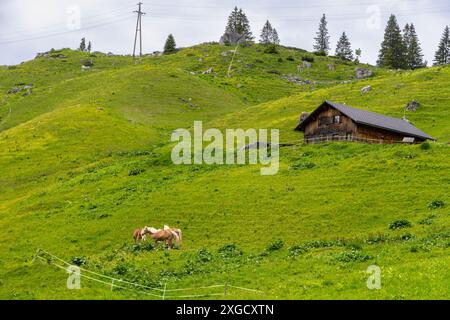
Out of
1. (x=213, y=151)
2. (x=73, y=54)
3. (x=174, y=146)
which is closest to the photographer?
(x=213, y=151)

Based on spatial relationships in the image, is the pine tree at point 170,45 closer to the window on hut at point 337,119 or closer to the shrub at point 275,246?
the window on hut at point 337,119

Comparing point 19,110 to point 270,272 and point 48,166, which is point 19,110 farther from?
point 270,272

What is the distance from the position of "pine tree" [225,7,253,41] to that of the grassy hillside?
85.6 metres

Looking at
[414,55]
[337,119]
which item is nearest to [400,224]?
[337,119]

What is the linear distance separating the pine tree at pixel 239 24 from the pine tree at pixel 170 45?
1987cm

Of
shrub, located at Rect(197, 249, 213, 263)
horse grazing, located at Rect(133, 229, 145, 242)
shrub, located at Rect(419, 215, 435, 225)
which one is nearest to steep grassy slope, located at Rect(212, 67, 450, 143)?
shrub, located at Rect(419, 215, 435, 225)

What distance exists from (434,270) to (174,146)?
52.3 meters

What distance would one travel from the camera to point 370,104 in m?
94.8

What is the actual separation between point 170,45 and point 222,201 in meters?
149

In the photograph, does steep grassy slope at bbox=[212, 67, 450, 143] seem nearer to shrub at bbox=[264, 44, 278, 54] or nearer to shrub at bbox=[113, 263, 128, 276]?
shrub at bbox=[113, 263, 128, 276]

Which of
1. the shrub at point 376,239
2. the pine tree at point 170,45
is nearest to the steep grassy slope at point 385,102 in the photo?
the shrub at point 376,239
